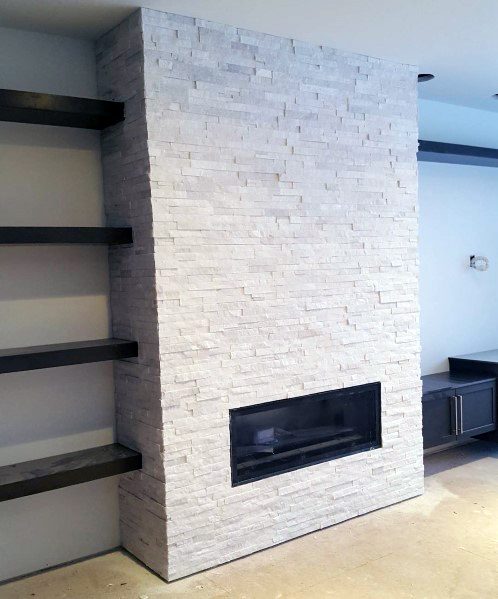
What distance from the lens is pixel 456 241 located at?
16.5 ft

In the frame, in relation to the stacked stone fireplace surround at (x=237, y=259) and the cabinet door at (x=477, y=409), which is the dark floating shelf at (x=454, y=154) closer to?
the stacked stone fireplace surround at (x=237, y=259)

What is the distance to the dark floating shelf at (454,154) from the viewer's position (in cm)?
437

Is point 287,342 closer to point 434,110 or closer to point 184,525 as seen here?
point 184,525

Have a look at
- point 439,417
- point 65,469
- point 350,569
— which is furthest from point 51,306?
point 439,417

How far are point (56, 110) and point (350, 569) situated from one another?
7.83 ft

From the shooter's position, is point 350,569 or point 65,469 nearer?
point 65,469

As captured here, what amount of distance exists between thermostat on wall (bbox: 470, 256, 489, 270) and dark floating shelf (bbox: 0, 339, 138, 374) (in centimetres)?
296

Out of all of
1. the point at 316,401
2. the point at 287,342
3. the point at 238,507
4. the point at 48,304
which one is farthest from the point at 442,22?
the point at 238,507

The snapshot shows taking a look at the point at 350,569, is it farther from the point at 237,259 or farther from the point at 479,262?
the point at 479,262

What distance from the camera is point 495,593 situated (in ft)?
9.46

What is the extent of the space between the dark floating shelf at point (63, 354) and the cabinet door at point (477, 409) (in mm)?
2368

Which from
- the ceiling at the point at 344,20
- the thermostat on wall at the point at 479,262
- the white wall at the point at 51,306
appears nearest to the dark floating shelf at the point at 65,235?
the white wall at the point at 51,306

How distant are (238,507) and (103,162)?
1.78 meters

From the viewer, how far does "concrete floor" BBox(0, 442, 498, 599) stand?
2.96 m
